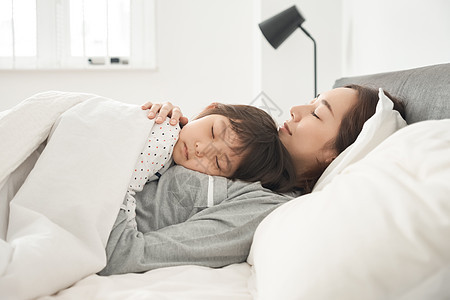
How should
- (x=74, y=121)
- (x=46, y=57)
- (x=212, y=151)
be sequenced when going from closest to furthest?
(x=74, y=121)
(x=212, y=151)
(x=46, y=57)

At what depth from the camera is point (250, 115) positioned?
4.35 feet

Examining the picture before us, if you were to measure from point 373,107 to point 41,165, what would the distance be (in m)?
0.89

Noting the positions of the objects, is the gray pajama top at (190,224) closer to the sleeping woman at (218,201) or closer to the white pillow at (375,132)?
the sleeping woman at (218,201)

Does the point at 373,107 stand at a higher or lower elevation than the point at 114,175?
higher

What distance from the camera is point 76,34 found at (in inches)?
124

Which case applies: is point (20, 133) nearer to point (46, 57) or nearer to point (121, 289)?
point (121, 289)

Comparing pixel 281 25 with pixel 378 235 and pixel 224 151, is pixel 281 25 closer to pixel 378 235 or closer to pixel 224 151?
pixel 224 151

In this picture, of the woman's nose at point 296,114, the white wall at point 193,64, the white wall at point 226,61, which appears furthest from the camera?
the white wall at point 193,64

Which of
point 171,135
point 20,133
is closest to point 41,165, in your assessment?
point 20,133

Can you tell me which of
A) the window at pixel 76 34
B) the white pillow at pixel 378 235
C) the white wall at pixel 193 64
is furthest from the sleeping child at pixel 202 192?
the window at pixel 76 34

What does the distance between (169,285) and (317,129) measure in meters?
0.67

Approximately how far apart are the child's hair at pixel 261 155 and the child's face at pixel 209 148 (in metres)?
0.02

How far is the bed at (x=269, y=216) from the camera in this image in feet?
1.85

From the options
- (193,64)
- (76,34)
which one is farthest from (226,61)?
(76,34)
